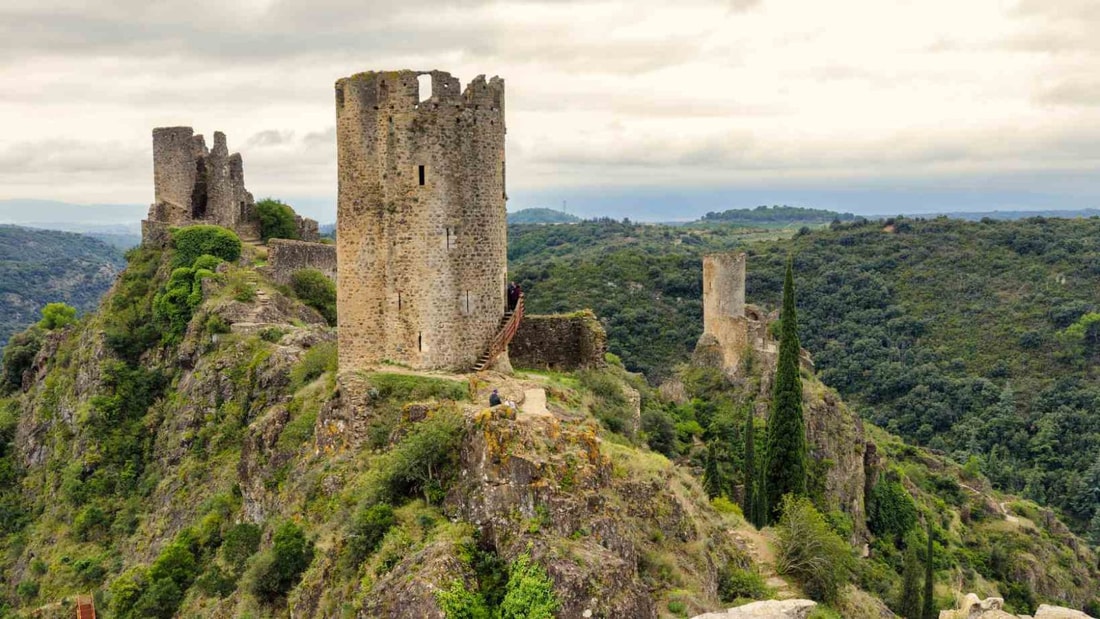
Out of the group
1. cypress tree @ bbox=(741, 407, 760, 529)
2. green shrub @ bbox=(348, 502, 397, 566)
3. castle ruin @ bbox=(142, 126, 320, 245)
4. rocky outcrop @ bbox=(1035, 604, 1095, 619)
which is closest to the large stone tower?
green shrub @ bbox=(348, 502, 397, 566)

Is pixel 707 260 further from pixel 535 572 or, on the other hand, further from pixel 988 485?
pixel 535 572

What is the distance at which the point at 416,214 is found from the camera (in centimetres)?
1897

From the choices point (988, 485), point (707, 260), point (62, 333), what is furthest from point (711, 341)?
point (62, 333)

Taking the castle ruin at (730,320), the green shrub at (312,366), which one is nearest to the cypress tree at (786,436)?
the castle ruin at (730,320)

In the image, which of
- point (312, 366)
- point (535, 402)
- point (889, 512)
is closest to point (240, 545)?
point (312, 366)

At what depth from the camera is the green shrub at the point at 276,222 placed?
132 feet

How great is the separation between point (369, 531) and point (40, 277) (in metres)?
120

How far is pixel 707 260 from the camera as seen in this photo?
151 ft

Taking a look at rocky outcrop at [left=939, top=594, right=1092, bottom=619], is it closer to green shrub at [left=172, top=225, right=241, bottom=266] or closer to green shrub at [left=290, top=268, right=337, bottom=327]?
green shrub at [left=290, top=268, right=337, bottom=327]

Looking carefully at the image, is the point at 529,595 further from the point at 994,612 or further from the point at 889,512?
the point at 889,512

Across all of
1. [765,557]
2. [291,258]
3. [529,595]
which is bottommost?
[765,557]

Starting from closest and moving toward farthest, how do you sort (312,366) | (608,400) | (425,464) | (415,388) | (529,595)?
(529,595) → (425,464) → (415,388) → (608,400) → (312,366)

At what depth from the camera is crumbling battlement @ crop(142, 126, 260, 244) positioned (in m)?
37.8

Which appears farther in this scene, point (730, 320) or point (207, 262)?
point (730, 320)
